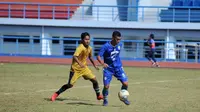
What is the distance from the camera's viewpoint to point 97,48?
1324 inches

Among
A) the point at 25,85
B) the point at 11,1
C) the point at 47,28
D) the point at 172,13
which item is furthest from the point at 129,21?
the point at 25,85

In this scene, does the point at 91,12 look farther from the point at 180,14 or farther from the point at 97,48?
the point at 180,14

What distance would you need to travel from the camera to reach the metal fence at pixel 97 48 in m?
32.2

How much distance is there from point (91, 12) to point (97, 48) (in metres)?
5.09

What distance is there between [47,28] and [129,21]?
5.38 metres

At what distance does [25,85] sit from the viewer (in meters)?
15.6

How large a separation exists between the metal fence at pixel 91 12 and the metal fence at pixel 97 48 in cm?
190

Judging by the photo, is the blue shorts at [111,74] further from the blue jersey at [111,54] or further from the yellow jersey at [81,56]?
the yellow jersey at [81,56]

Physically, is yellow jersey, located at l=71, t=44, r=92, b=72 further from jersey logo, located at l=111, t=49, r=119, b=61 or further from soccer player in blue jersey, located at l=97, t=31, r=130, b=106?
jersey logo, located at l=111, t=49, r=119, b=61

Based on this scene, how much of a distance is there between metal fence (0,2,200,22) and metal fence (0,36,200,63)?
6.25 feet

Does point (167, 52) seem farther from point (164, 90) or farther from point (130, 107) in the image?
point (130, 107)

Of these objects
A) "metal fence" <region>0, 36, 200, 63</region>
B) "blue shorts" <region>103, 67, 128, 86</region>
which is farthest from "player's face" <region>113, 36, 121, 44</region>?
"metal fence" <region>0, 36, 200, 63</region>

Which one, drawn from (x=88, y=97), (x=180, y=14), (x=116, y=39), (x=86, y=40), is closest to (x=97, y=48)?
(x=180, y=14)

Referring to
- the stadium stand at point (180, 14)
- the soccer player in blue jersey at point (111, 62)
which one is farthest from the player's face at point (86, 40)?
the stadium stand at point (180, 14)
